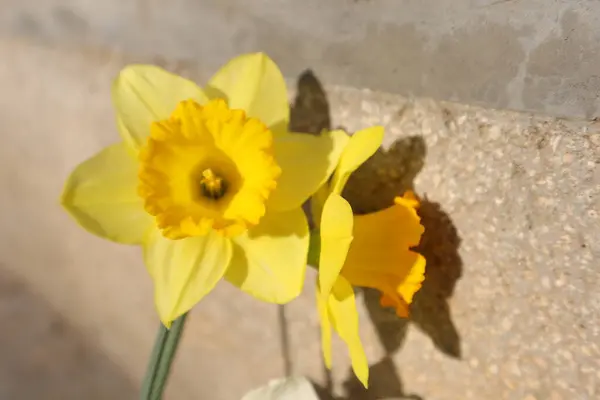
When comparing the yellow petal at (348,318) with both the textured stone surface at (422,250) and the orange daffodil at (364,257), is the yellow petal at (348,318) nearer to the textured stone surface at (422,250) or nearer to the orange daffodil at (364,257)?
the orange daffodil at (364,257)

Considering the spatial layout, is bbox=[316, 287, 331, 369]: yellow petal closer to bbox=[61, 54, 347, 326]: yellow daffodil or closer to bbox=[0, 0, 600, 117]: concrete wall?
bbox=[61, 54, 347, 326]: yellow daffodil

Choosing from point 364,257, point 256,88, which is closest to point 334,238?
point 364,257

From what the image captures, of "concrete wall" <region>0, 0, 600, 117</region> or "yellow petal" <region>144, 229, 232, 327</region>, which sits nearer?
"concrete wall" <region>0, 0, 600, 117</region>

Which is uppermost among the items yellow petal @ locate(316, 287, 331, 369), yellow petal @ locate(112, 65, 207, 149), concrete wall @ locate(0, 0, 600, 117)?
concrete wall @ locate(0, 0, 600, 117)

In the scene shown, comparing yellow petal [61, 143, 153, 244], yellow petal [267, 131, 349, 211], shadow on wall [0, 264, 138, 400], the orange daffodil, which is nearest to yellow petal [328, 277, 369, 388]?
the orange daffodil

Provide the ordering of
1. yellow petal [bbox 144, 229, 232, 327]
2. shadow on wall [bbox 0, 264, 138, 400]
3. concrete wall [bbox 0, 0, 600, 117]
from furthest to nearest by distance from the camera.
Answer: shadow on wall [bbox 0, 264, 138, 400], yellow petal [bbox 144, 229, 232, 327], concrete wall [bbox 0, 0, 600, 117]

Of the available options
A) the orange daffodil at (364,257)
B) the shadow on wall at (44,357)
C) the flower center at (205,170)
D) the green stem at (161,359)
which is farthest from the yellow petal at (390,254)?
the shadow on wall at (44,357)

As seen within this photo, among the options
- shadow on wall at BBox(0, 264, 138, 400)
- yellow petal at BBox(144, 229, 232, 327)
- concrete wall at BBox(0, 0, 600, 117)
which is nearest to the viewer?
concrete wall at BBox(0, 0, 600, 117)

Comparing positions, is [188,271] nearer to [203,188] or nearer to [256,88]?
[203,188]
